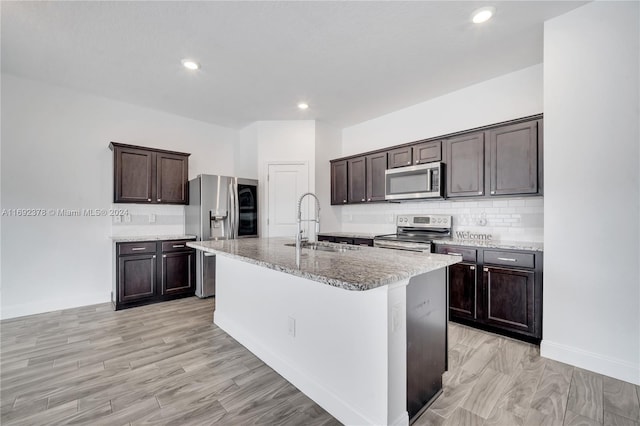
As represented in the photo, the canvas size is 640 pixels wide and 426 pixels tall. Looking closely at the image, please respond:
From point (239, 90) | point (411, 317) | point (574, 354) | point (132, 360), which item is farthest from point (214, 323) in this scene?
point (574, 354)

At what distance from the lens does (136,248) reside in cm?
361

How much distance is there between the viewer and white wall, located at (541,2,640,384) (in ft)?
6.52

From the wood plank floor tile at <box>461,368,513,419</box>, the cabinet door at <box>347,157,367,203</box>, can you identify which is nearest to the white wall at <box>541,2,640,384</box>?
the wood plank floor tile at <box>461,368,513,419</box>

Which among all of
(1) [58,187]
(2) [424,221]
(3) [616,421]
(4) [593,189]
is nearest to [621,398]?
(3) [616,421]

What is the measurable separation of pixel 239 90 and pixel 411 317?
3.33m

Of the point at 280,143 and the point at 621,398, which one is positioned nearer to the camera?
the point at 621,398

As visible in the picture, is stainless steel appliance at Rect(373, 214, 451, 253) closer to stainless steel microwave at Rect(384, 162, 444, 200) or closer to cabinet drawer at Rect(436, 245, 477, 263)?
cabinet drawer at Rect(436, 245, 477, 263)

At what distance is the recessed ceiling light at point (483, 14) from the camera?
218 cm

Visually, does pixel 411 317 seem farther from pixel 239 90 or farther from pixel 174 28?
pixel 239 90

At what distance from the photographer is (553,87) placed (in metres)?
2.31

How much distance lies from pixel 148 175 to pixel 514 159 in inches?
175

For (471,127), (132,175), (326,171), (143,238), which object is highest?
A: (471,127)

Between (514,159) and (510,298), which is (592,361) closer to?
(510,298)

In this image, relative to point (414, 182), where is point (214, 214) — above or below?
below
